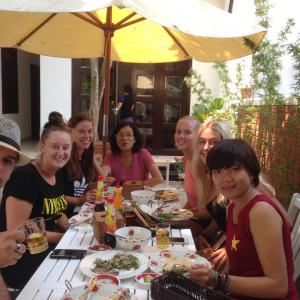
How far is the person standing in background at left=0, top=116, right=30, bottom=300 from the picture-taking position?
1.53 m

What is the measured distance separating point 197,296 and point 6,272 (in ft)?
4.75

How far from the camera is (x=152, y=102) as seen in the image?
859 cm

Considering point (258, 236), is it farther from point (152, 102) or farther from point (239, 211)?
point (152, 102)

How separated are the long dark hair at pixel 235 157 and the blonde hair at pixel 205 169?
102cm

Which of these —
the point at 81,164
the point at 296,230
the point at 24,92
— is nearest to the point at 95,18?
the point at 81,164

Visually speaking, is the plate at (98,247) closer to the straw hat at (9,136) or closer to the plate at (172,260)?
the plate at (172,260)

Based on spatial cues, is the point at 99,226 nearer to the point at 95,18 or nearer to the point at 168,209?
the point at 168,209

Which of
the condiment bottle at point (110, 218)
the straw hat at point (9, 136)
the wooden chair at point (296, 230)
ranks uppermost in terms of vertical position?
the straw hat at point (9, 136)

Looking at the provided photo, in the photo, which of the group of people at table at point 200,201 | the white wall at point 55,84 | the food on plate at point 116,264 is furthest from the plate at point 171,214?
the white wall at point 55,84

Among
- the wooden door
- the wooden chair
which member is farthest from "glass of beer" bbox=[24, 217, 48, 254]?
the wooden door

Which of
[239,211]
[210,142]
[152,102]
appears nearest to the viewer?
[239,211]

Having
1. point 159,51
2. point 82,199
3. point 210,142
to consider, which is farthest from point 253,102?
point 82,199

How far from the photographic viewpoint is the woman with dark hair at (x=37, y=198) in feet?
7.58

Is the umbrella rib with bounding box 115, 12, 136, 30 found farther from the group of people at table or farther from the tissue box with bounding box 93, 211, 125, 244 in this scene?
the tissue box with bounding box 93, 211, 125, 244
